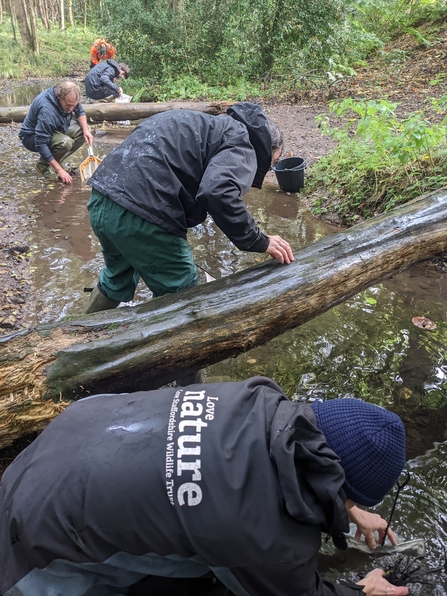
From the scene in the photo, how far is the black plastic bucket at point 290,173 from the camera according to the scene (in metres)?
6.24

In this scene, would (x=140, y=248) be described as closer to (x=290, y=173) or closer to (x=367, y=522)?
(x=367, y=522)

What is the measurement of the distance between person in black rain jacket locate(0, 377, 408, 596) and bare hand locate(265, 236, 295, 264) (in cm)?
139

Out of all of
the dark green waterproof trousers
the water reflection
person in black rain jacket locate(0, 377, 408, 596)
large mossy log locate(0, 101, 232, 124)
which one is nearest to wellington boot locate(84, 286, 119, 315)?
the dark green waterproof trousers

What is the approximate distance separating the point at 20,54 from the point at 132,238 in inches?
825

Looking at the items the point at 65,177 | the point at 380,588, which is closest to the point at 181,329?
the point at 380,588

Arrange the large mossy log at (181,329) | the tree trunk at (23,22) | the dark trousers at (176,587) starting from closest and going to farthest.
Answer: the dark trousers at (176,587) → the large mossy log at (181,329) → the tree trunk at (23,22)

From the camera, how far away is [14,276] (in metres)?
4.58

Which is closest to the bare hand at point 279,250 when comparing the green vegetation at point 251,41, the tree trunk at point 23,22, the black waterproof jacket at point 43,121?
the black waterproof jacket at point 43,121

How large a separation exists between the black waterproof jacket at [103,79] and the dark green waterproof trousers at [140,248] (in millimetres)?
9131

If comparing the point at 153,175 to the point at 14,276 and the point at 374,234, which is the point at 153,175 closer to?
the point at 374,234

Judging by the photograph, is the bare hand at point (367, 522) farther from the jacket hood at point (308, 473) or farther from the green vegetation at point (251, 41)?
the green vegetation at point (251, 41)

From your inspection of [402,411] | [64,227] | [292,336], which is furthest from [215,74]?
[402,411]

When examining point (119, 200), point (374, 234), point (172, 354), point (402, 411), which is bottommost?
point (402, 411)

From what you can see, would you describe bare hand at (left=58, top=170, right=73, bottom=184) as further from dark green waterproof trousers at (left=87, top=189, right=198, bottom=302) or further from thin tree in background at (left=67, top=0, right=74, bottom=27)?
thin tree in background at (left=67, top=0, right=74, bottom=27)
